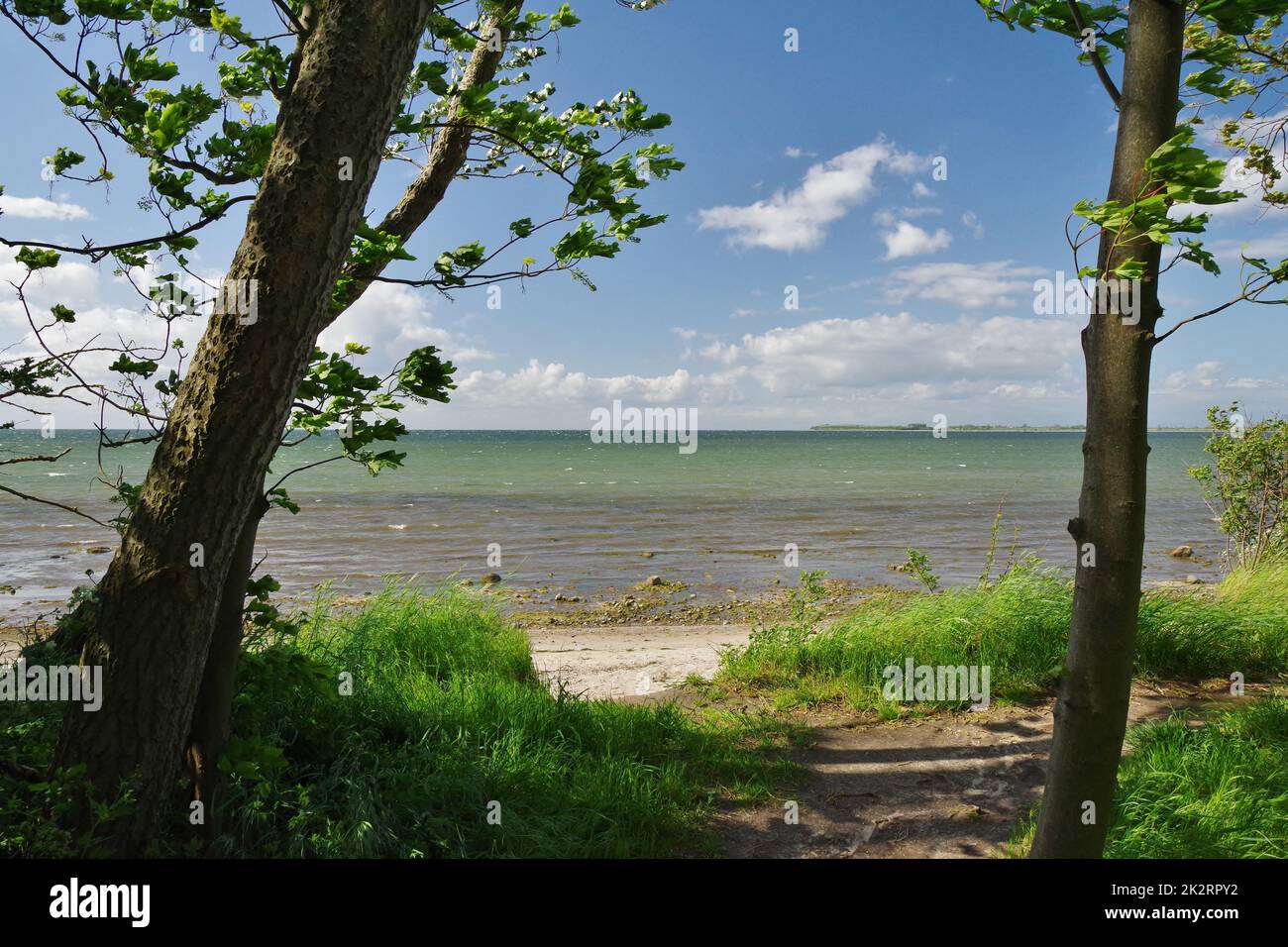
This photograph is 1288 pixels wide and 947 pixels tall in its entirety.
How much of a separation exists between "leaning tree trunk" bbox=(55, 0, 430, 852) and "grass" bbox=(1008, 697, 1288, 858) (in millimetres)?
3827

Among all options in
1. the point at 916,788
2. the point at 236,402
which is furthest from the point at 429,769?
the point at 916,788

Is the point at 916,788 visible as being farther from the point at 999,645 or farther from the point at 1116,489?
the point at 1116,489

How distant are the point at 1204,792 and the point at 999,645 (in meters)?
2.65

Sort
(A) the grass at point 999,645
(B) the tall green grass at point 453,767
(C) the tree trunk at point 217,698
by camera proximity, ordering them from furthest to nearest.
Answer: (A) the grass at point 999,645 → (B) the tall green grass at point 453,767 → (C) the tree trunk at point 217,698

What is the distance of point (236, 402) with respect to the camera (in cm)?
272

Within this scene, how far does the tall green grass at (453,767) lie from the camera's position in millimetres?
3496

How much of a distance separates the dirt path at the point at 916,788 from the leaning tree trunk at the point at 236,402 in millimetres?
2761

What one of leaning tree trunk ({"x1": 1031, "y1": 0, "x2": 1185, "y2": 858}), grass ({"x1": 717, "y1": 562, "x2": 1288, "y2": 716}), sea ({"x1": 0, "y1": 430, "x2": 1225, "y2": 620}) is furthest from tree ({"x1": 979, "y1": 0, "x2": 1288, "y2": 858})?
sea ({"x1": 0, "y1": 430, "x2": 1225, "y2": 620})

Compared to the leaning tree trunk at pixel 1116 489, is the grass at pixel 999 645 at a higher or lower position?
lower

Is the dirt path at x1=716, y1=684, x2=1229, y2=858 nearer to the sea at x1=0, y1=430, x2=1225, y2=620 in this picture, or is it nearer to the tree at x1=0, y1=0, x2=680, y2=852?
the tree at x1=0, y1=0, x2=680, y2=852

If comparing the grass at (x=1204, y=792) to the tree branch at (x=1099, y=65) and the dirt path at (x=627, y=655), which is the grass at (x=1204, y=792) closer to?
the tree branch at (x=1099, y=65)

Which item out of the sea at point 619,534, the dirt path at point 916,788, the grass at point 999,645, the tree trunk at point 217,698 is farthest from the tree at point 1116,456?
the sea at point 619,534

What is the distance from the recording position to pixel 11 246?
3.13m
